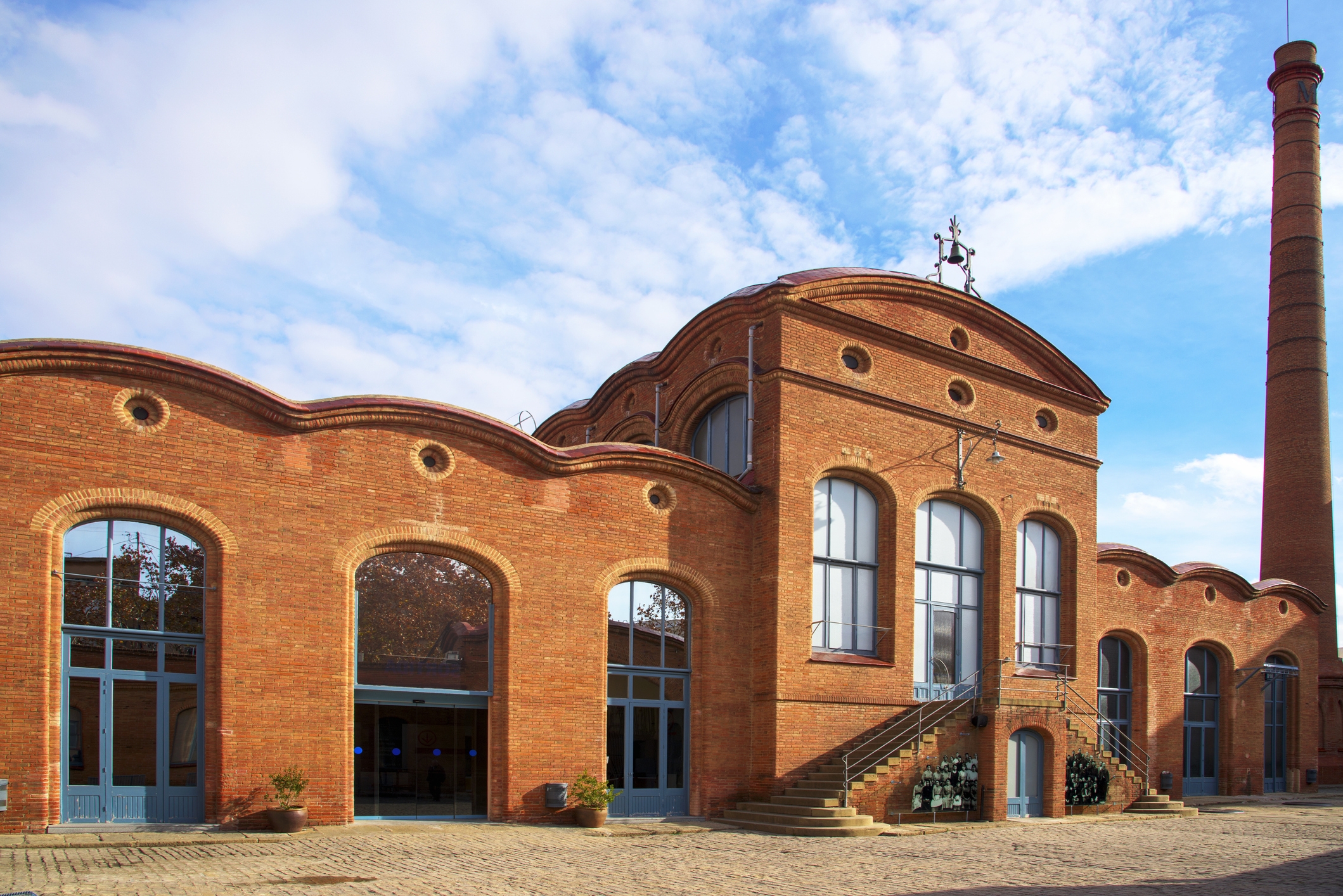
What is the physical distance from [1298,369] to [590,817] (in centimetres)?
2789

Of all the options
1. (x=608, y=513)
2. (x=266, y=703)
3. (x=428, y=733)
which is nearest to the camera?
(x=266, y=703)

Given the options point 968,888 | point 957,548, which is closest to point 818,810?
point 968,888

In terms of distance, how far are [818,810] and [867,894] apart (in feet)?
18.4

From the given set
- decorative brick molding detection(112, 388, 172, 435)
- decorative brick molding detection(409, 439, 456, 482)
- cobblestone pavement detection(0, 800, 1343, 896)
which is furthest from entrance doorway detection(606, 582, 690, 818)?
decorative brick molding detection(112, 388, 172, 435)

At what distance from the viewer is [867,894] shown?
10391 mm

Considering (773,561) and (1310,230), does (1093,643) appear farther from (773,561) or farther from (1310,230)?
(1310,230)

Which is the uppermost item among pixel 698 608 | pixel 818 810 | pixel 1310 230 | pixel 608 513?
pixel 1310 230

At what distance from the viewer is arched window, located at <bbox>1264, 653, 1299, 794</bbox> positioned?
90.3 feet

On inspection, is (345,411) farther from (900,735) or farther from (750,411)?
(900,735)

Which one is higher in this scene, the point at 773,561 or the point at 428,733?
the point at 773,561

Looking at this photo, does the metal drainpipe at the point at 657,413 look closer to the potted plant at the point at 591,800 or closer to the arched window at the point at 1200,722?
the potted plant at the point at 591,800

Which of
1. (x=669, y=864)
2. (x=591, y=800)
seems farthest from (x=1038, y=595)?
(x=669, y=864)

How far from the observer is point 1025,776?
62.6 feet

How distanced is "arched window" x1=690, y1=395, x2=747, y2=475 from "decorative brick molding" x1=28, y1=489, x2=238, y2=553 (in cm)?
853
